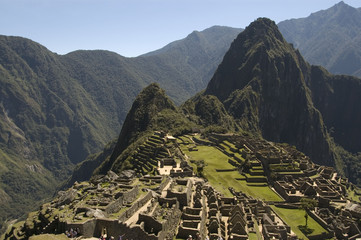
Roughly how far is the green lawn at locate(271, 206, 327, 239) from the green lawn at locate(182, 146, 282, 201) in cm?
580

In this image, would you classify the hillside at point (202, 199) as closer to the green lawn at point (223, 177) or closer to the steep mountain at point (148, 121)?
the green lawn at point (223, 177)

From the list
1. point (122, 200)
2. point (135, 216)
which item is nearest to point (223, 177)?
point (122, 200)

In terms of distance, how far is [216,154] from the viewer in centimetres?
10069

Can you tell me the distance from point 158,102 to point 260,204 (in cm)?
12133

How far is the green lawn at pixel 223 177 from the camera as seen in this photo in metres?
72.6

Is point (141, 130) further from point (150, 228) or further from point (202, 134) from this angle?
point (150, 228)

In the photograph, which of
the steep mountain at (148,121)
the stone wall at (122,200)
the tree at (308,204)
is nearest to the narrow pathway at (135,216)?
the stone wall at (122,200)

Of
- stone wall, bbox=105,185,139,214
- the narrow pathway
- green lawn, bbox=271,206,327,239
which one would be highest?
stone wall, bbox=105,185,139,214

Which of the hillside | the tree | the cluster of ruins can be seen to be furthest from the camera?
the tree

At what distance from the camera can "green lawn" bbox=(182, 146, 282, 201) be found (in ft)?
238

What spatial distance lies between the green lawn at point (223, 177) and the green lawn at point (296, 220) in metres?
5.80

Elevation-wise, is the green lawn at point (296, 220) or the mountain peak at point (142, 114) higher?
the mountain peak at point (142, 114)

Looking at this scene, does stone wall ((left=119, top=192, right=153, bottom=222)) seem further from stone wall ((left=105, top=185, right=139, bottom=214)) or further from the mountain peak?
the mountain peak

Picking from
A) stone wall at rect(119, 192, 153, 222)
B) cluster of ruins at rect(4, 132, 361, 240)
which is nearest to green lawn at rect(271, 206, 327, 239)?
cluster of ruins at rect(4, 132, 361, 240)
